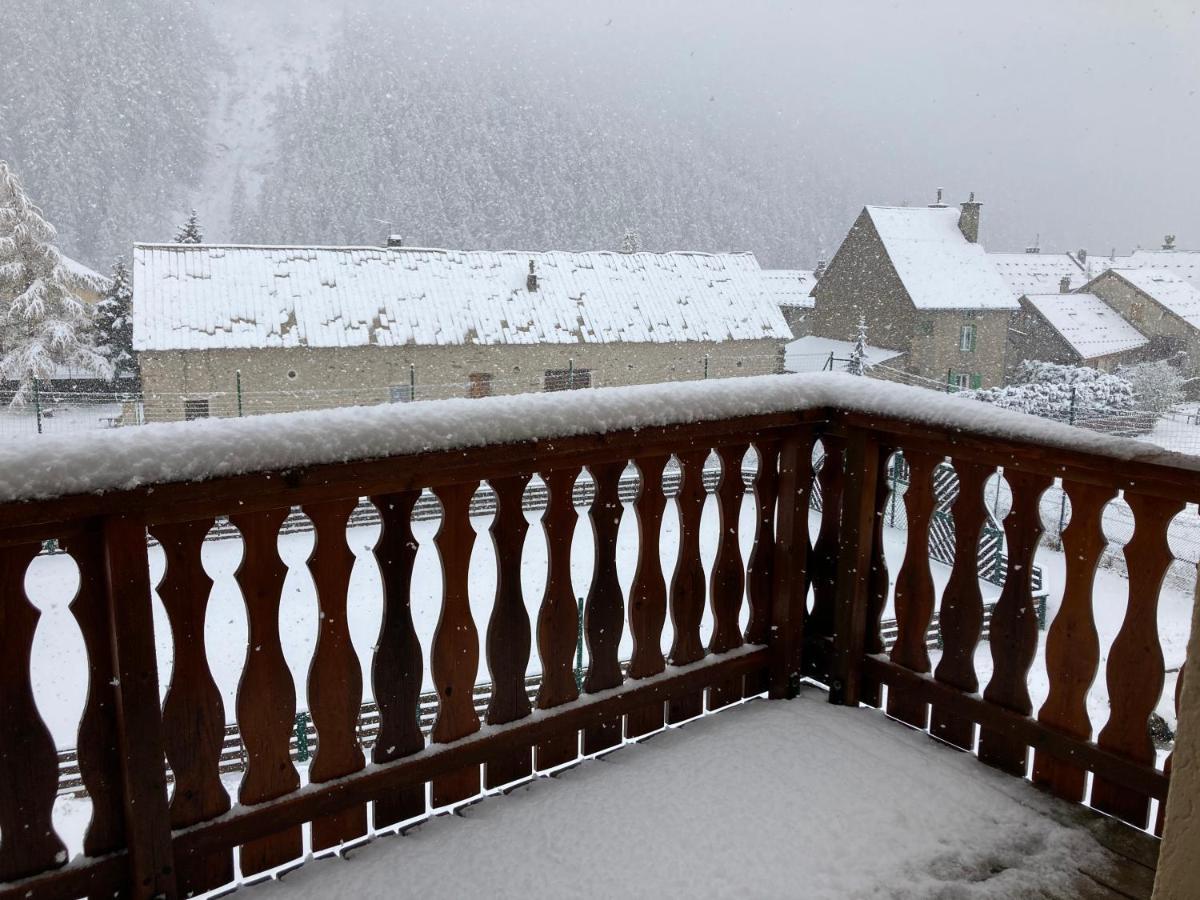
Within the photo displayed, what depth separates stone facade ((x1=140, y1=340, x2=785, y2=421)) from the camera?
420 inches

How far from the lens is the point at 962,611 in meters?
2.04

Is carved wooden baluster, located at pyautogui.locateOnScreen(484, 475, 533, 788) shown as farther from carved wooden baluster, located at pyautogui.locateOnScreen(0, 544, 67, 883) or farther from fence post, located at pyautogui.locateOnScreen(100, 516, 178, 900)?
carved wooden baluster, located at pyautogui.locateOnScreen(0, 544, 67, 883)

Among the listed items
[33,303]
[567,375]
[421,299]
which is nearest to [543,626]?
[33,303]

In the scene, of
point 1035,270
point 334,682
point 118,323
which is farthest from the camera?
point 1035,270

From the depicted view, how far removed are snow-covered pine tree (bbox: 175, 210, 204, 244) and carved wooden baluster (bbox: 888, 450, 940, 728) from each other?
992 cm

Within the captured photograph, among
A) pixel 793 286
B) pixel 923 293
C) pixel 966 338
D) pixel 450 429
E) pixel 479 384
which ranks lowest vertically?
pixel 479 384

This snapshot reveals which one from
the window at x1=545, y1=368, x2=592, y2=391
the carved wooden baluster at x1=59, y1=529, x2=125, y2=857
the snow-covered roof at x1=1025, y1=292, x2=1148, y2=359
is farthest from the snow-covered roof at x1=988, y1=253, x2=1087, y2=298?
the carved wooden baluster at x1=59, y1=529, x2=125, y2=857

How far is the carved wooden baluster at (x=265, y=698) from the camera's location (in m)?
1.47

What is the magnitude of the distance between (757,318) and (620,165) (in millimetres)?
5144

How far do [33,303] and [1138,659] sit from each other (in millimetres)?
10998

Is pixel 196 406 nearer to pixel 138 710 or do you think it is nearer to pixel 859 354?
pixel 859 354

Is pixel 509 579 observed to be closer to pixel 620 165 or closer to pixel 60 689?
pixel 60 689

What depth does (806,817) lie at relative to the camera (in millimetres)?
1769

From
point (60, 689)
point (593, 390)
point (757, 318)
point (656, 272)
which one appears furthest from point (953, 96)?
point (60, 689)
